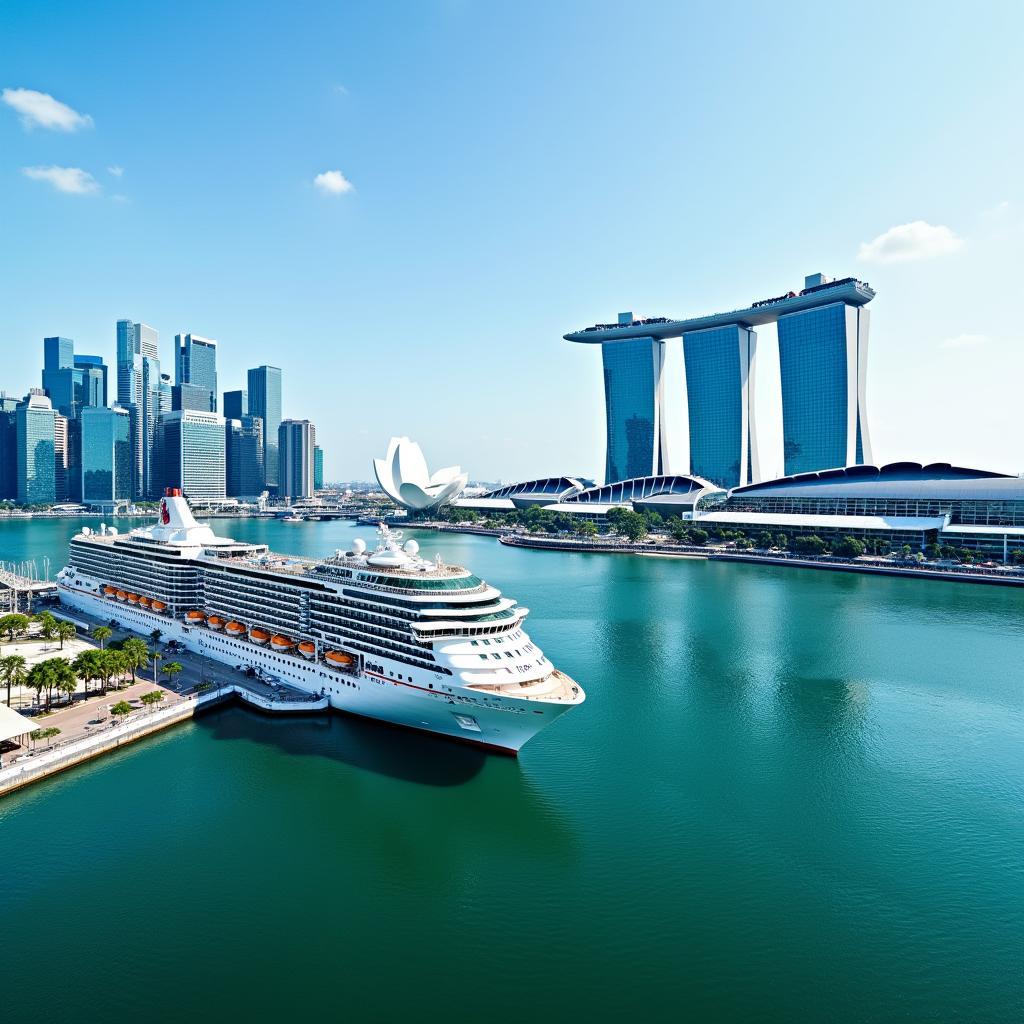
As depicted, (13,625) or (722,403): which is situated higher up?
(722,403)

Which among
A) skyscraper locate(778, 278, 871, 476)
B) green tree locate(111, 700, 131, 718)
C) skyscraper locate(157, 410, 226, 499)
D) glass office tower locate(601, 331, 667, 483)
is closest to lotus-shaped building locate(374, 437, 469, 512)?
glass office tower locate(601, 331, 667, 483)

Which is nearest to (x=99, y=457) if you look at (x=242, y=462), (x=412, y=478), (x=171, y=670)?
(x=242, y=462)

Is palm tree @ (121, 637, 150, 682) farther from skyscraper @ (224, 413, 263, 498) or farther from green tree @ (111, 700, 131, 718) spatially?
skyscraper @ (224, 413, 263, 498)

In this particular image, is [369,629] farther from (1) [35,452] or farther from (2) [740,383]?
(1) [35,452]

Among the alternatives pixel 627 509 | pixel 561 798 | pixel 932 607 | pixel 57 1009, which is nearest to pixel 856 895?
pixel 561 798

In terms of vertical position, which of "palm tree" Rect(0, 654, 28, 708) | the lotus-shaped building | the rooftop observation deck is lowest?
"palm tree" Rect(0, 654, 28, 708)

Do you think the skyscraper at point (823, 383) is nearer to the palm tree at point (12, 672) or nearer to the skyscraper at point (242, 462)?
the palm tree at point (12, 672)
